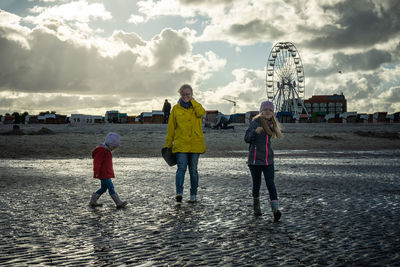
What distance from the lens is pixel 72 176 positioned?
8.57 m

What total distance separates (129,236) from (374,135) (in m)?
27.5

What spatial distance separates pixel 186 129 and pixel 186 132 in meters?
0.04

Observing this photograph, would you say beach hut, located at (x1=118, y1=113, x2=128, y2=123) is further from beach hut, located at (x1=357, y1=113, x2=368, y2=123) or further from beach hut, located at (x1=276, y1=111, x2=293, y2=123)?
beach hut, located at (x1=357, y1=113, x2=368, y2=123)

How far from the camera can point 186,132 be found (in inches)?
230

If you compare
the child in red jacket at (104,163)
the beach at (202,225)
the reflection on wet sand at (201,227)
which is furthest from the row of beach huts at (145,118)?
the child in red jacket at (104,163)

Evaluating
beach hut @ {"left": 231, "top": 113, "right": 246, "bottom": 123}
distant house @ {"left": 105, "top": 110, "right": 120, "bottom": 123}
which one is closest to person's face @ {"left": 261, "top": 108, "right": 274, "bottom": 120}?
beach hut @ {"left": 231, "top": 113, "right": 246, "bottom": 123}

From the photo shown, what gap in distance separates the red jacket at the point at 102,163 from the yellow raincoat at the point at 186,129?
0.92m

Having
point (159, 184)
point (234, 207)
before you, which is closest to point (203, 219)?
point (234, 207)

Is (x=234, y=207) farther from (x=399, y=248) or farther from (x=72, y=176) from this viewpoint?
(x=72, y=176)

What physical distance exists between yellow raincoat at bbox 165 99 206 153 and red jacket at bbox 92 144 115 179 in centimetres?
92

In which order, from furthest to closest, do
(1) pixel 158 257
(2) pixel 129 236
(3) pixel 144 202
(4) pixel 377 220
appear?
(3) pixel 144 202
(4) pixel 377 220
(2) pixel 129 236
(1) pixel 158 257

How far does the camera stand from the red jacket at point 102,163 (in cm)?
545

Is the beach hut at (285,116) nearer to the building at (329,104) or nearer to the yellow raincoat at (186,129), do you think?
the yellow raincoat at (186,129)

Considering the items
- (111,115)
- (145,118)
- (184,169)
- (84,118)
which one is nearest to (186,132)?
(184,169)
